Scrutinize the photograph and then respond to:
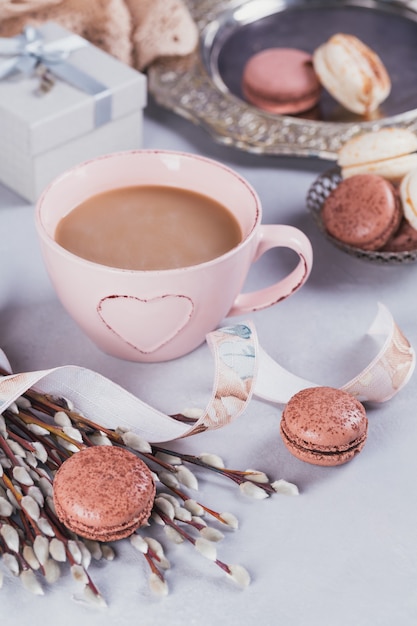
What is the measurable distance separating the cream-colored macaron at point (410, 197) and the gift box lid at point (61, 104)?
39cm

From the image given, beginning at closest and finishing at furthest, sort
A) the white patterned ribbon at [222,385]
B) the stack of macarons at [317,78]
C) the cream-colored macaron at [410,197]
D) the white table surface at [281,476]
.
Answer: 1. the white table surface at [281,476]
2. the white patterned ribbon at [222,385]
3. the cream-colored macaron at [410,197]
4. the stack of macarons at [317,78]

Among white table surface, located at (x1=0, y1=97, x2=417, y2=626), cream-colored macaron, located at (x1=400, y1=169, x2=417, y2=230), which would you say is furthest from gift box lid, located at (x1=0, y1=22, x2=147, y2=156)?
cream-colored macaron, located at (x1=400, y1=169, x2=417, y2=230)

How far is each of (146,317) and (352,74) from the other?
582mm

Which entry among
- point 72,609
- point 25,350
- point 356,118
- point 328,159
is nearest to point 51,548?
point 72,609

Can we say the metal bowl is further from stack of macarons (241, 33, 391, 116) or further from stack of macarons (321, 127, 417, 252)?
stack of macarons (241, 33, 391, 116)

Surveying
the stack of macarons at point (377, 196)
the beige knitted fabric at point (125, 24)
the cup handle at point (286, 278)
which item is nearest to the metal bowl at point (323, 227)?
the stack of macarons at point (377, 196)

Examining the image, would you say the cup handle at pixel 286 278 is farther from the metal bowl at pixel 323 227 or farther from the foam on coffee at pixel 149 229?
the metal bowl at pixel 323 227

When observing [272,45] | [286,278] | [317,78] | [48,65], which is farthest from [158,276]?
[272,45]

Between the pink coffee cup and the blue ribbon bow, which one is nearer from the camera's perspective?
the pink coffee cup

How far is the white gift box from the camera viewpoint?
109 cm

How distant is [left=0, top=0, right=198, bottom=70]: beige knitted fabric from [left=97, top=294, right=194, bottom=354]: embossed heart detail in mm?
615

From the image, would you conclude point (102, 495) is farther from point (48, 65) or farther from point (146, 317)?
point (48, 65)

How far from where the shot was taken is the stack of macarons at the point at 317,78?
124 centimetres

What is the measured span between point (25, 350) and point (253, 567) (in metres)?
0.37
